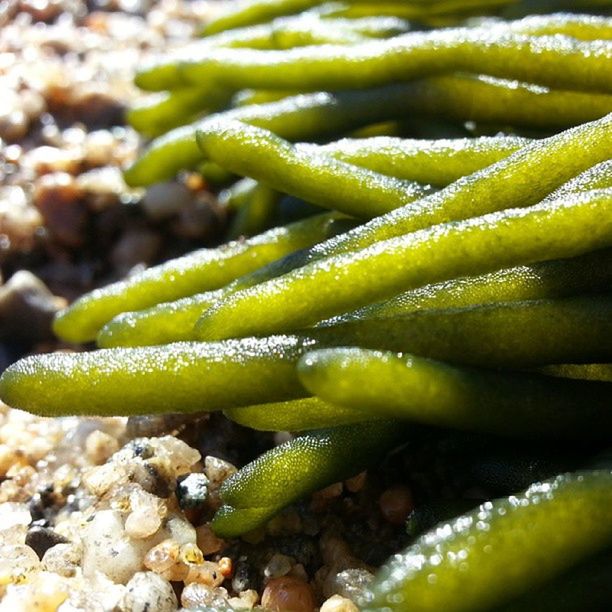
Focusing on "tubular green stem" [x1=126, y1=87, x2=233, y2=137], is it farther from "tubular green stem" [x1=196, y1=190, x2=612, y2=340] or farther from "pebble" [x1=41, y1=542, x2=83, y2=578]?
"pebble" [x1=41, y1=542, x2=83, y2=578]

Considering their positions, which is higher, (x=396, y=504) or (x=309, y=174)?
(x=309, y=174)

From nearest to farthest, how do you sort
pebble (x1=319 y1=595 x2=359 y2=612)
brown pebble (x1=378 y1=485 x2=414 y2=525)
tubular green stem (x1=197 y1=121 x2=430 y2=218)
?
pebble (x1=319 y1=595 x2=359 y2=612) < brown pebble (x1=378 y1=485 x2=414 y2=525) < tubular green stem (x1=197 y1=121 x2=430 y2=218)

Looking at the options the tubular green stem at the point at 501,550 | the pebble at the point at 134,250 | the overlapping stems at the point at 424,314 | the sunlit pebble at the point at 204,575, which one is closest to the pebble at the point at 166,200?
the pebble at the point at 134,250

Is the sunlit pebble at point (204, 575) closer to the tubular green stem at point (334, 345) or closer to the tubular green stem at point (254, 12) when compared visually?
the tubular green stem at point (334, 345)

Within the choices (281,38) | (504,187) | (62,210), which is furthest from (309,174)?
(62,210)

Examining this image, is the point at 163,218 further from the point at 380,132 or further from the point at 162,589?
the point at 162,589

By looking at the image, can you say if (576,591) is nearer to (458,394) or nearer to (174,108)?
(458,394)

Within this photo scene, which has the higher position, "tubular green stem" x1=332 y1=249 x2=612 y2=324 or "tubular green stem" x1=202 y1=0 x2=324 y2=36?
"tubular green stem" x1=202 y1=0 x2=324 y2=36

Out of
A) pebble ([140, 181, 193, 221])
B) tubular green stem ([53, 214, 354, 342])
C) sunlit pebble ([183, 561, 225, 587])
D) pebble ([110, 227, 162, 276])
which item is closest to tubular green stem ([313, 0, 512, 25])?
pebble ([140, 181, 193, 221])
